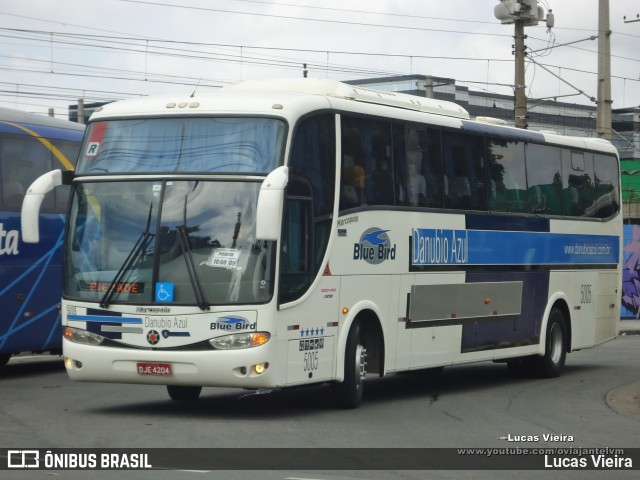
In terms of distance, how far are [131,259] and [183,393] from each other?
8.87 ft

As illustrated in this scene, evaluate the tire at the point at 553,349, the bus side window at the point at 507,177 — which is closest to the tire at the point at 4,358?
the bus side window at the point at 507,177

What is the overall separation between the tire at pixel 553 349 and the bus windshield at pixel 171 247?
831cm

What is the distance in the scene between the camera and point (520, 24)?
3747cm

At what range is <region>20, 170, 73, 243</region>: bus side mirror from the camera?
13875mm

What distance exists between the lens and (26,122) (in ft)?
64.3

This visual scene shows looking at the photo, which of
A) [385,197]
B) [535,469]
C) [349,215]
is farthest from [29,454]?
[385,197]

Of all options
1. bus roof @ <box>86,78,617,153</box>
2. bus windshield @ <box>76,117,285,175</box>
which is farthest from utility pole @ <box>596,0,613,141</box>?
bus windshield @ <box>76,117,285,175</box>

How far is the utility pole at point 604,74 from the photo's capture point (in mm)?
38853

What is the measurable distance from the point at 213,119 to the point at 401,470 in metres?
5.11

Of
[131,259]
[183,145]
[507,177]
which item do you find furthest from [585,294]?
[131,259]

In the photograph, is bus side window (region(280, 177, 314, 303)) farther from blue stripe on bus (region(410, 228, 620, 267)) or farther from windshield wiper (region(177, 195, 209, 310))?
blue stripe on bus (region(410, 228, 620, 267))

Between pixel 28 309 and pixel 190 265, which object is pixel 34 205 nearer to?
pixel 190 265

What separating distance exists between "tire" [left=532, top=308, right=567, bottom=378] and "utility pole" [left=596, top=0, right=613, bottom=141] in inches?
738

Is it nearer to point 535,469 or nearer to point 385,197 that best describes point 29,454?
point 535,469
